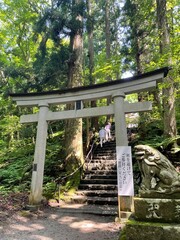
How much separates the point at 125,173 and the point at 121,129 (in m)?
1.19

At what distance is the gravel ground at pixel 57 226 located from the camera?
455 cm

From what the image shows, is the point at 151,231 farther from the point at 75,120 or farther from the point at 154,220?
the point at 75,120

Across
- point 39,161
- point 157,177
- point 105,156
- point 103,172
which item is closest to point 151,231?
point 157,177

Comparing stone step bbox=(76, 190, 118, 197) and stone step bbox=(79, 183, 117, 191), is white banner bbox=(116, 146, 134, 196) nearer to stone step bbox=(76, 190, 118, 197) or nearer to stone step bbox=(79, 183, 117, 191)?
stone step bbox=(76, 190, 118, 197)

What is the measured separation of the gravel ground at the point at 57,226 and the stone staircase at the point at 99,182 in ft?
3.32

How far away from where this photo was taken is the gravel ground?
4.55m

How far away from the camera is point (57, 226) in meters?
5.25

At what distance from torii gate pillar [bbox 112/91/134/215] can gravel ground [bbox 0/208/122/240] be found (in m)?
0.49

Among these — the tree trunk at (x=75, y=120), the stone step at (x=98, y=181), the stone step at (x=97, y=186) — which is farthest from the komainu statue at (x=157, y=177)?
the tree trunk at (x=75, y=120)

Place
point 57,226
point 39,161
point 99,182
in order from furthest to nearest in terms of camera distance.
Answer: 1. point 99,182
2. point 39,161
3. point 57,226

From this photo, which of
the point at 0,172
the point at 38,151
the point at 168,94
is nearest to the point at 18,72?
the point at 0,172

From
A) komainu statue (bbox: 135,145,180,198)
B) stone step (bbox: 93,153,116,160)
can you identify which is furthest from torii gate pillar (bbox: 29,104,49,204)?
komainu statue (bbox: 135,145,180,198)

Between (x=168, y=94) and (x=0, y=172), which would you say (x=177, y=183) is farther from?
(x=0, y=172)

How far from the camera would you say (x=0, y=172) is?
9.38m
